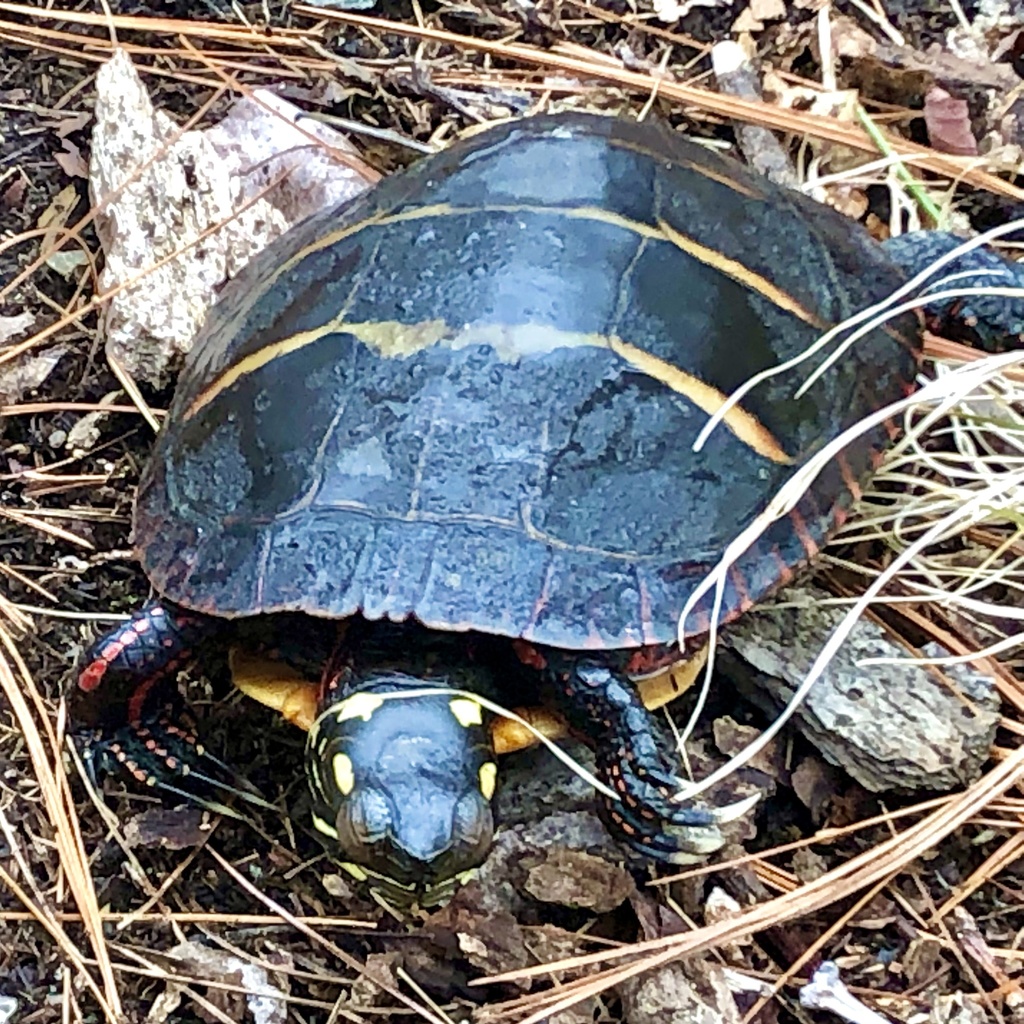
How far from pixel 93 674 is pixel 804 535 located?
106 cm

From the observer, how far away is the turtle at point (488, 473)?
76.7 inches

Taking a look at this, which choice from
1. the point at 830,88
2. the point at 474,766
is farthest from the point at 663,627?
the point at 830,88

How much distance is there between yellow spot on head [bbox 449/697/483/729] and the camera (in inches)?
77.2

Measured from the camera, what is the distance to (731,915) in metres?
2.09

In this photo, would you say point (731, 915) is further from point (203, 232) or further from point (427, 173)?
point (203, 232)

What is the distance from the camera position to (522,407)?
2020 mm

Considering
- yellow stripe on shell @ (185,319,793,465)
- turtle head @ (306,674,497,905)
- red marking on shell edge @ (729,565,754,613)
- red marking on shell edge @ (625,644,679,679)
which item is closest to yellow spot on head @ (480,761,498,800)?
turtle head @ (306,674,497,905)

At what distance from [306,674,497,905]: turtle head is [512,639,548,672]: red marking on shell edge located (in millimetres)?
117

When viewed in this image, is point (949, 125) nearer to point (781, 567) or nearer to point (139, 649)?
point (781, 567)

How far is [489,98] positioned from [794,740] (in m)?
1.51

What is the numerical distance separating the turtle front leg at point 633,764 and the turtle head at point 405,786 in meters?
0.14

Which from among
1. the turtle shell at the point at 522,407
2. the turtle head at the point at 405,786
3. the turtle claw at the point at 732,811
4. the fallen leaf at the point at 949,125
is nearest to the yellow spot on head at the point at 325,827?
the turtle head at the point at 405,786

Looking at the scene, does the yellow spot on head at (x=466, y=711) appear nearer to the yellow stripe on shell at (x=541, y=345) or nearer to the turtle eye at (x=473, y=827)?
the turtle eye at (x=473, y=827)

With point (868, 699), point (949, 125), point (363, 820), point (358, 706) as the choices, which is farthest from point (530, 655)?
point (949, 125)
